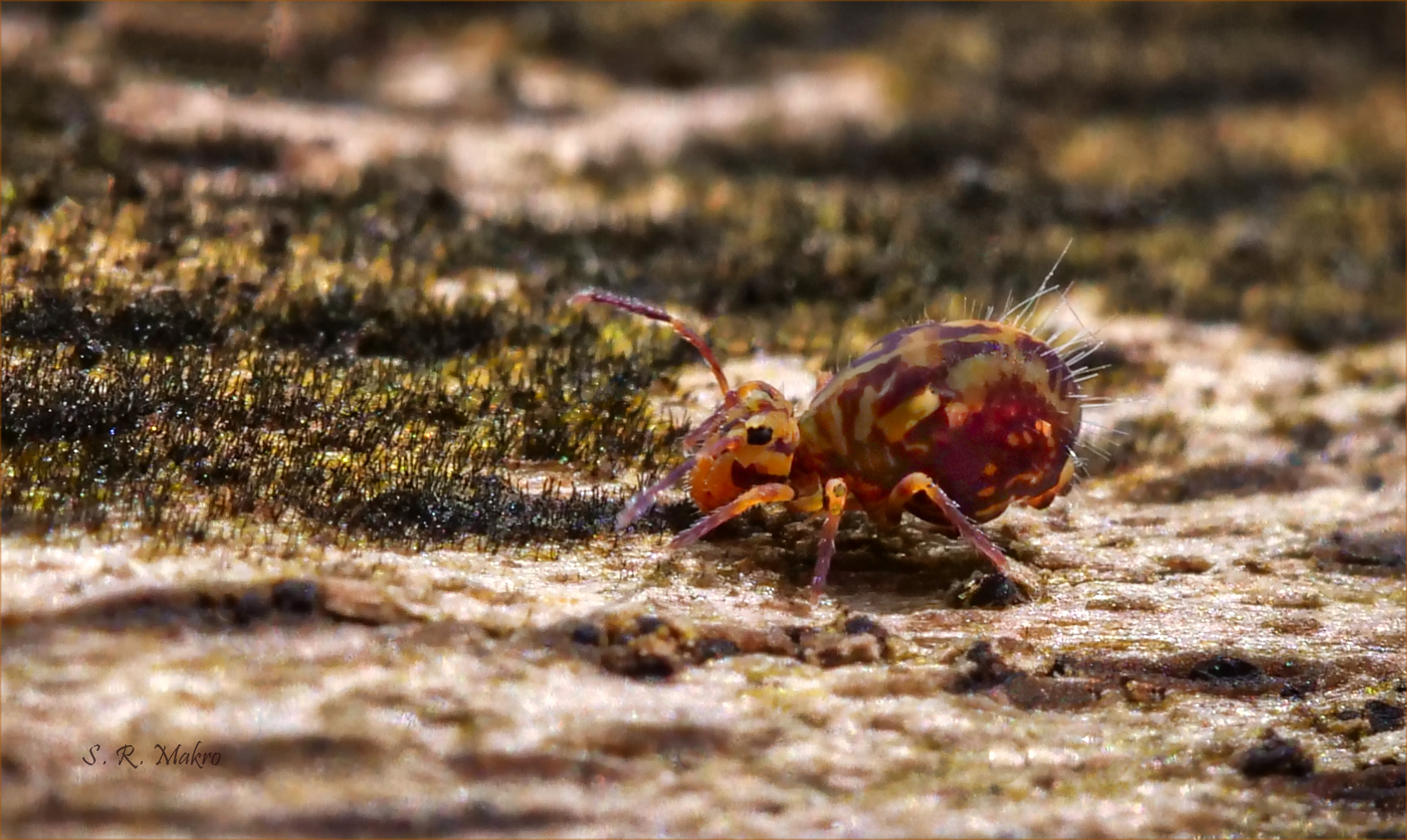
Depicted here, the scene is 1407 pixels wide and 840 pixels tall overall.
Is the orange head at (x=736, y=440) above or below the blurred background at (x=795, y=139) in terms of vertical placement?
below

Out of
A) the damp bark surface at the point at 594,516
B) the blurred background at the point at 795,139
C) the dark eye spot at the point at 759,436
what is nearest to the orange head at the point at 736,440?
the dark eye spot at the point at 759,436

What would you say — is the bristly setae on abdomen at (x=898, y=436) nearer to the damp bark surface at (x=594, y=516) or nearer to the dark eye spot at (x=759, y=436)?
the dark eye spot at (x=759, y=436)

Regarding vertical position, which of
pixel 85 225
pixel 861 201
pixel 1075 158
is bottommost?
pixel 85 225

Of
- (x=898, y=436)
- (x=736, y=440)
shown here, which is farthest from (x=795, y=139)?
(x=736, y=440)

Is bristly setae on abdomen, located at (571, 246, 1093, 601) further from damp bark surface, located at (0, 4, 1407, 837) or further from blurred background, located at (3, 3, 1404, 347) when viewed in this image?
blurred background, located at (3, 3, 1404, 347)

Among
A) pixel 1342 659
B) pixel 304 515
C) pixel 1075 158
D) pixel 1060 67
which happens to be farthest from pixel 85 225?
pixel 1060 67

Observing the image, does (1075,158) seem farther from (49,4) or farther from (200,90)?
(49,4)

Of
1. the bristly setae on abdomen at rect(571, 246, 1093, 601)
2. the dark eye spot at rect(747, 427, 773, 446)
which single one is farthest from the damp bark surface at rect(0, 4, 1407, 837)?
the dark eye spot at rect(747, 427, 773, 446)

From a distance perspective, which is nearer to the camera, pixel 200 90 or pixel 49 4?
pixel 200 90
